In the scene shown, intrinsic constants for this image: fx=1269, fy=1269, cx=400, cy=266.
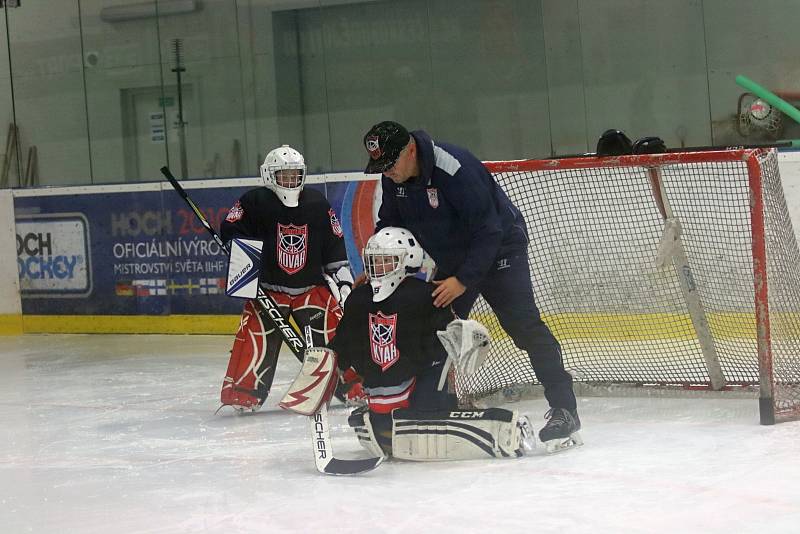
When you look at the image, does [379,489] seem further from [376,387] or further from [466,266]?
[466,266]

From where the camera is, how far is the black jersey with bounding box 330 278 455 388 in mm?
3850

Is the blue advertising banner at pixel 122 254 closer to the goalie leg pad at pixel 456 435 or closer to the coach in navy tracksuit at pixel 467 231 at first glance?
the coach in navy tracksuit at pixel 467 231

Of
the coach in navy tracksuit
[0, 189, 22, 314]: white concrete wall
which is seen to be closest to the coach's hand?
the coach in navy tracksuit

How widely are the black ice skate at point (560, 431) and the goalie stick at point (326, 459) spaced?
20.4 inches

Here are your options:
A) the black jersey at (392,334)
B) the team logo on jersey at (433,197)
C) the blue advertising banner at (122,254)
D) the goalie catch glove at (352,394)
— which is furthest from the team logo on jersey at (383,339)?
the blue advertising banner at (122,254)

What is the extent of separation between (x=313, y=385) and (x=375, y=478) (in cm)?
33

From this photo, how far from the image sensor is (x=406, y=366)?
12.7 ft

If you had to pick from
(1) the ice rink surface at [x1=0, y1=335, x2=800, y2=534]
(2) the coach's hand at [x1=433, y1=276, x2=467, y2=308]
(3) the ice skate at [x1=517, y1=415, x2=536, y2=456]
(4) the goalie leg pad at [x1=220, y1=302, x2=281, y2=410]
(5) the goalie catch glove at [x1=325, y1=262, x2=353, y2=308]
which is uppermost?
(5) the goalie catch glove at [x1=325, y1=262, x2=353, y2=308]

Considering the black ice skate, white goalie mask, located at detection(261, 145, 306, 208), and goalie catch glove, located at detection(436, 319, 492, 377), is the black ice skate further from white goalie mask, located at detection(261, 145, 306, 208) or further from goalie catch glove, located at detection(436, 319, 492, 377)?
white goalie mask, located at detection(261, 145, 306, 208)

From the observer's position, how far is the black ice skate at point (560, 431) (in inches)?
155

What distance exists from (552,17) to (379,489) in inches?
224

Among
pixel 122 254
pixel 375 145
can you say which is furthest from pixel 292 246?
pixel 122 254

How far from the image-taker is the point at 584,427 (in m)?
4.39

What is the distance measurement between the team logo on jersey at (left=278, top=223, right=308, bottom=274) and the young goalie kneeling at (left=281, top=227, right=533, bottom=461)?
1.19 meters
